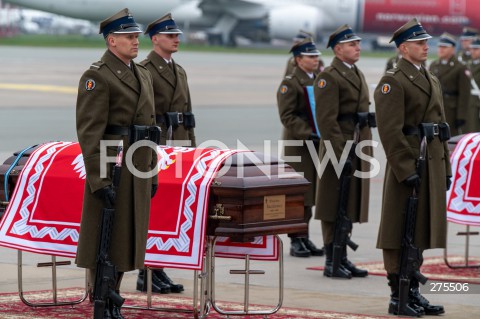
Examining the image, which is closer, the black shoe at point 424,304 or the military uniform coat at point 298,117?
the black shoe at point 424,304

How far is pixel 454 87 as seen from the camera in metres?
14.3

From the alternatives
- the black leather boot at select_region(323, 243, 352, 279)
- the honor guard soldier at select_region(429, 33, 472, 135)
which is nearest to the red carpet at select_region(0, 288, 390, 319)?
the black leather boot at select_region(323, 243, 352, 279)

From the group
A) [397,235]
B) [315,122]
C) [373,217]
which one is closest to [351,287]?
[397,235]

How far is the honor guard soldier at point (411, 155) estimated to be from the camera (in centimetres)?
777

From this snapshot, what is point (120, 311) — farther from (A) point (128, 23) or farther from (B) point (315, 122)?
(B) point (315, 122)

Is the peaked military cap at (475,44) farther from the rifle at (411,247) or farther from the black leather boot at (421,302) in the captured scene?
the black leather boot at (421,302)

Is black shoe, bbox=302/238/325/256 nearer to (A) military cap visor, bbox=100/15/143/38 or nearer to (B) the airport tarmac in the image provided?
(B) the airport tarmac

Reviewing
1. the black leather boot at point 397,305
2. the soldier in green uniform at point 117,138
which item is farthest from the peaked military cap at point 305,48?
the soldier in green uniform at point 117,138

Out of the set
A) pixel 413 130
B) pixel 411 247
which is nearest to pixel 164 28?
pixel 413 130

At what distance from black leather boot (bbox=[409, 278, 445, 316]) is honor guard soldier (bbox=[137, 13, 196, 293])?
2250 mm

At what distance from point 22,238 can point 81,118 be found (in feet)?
3.87

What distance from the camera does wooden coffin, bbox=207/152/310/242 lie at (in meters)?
7.03

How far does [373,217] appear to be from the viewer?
499 inches

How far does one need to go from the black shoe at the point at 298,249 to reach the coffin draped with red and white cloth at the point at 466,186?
157cm
